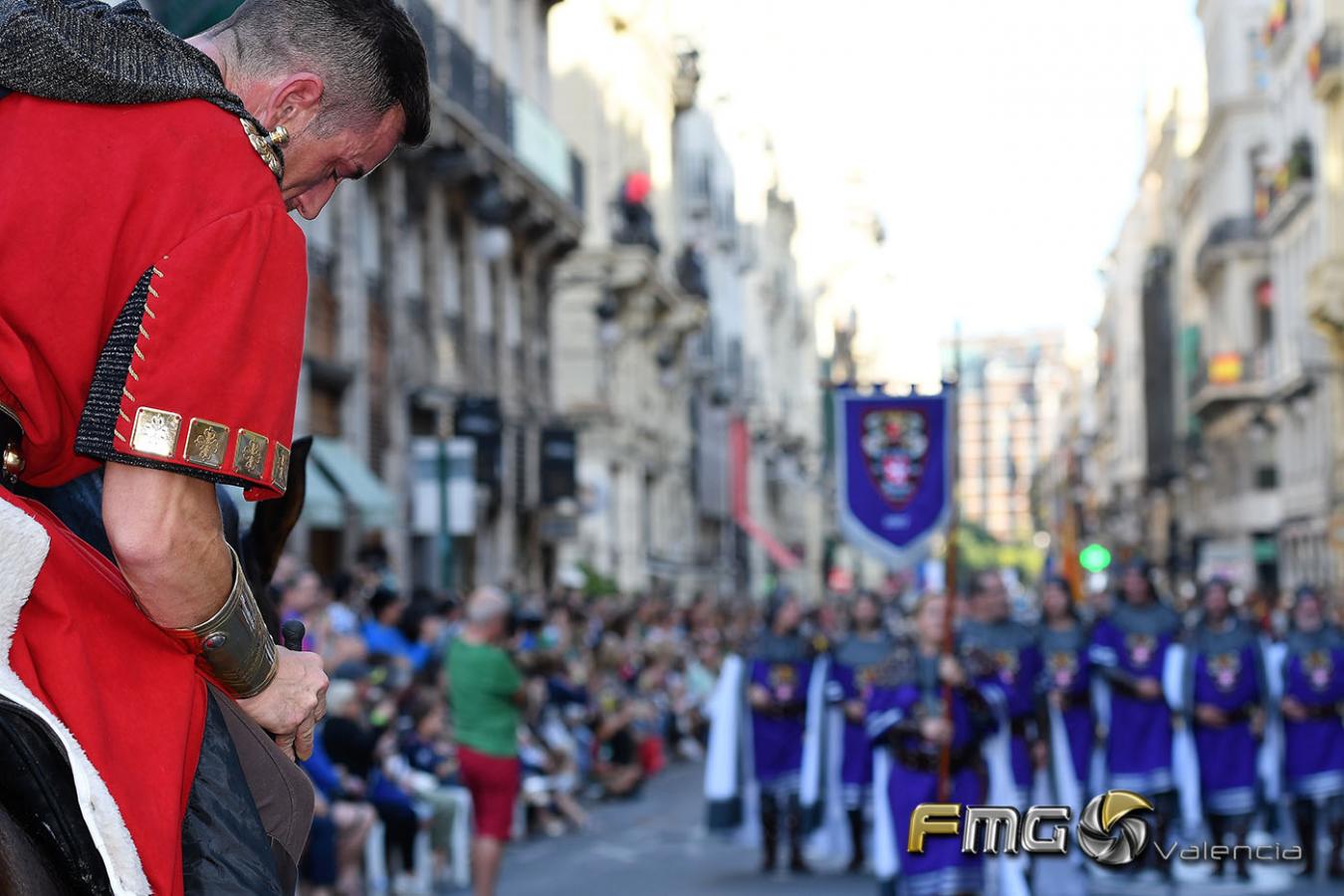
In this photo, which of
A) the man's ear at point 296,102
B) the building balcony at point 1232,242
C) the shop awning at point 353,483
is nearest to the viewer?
the man's ear at point 296,102

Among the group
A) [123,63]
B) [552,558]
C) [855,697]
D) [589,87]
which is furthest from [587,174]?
[123,63]

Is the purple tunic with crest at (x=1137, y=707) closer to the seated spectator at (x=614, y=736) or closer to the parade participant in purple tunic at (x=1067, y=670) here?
the parade participant in purple tunic at (x=1067, y=670)

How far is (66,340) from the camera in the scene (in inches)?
100

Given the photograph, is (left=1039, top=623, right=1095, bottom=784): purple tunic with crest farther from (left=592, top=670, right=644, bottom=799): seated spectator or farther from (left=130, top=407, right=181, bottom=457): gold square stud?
(left=130, top=407, right=181, bottom=457): gold square stud

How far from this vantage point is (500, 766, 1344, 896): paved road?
45.0 ft

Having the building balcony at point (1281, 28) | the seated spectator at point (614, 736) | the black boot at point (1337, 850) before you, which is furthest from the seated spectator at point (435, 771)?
the building balcony at point (1281, 28)

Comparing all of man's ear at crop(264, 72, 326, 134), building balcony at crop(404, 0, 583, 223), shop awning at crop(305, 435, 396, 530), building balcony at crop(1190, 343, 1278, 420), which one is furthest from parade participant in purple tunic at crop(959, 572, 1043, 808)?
building balcony at crop(1190, 343, 1278, 420)

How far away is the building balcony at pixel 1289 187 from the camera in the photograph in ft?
169

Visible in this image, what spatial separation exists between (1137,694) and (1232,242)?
192 feet

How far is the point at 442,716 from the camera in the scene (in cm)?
1455

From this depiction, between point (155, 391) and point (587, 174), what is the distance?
4056 centimetres

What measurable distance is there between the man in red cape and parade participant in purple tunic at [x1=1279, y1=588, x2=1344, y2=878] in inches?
557

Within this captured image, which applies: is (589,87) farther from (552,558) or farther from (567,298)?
(552,558)

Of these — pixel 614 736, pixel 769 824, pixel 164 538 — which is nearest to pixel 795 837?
pixel 769 824
